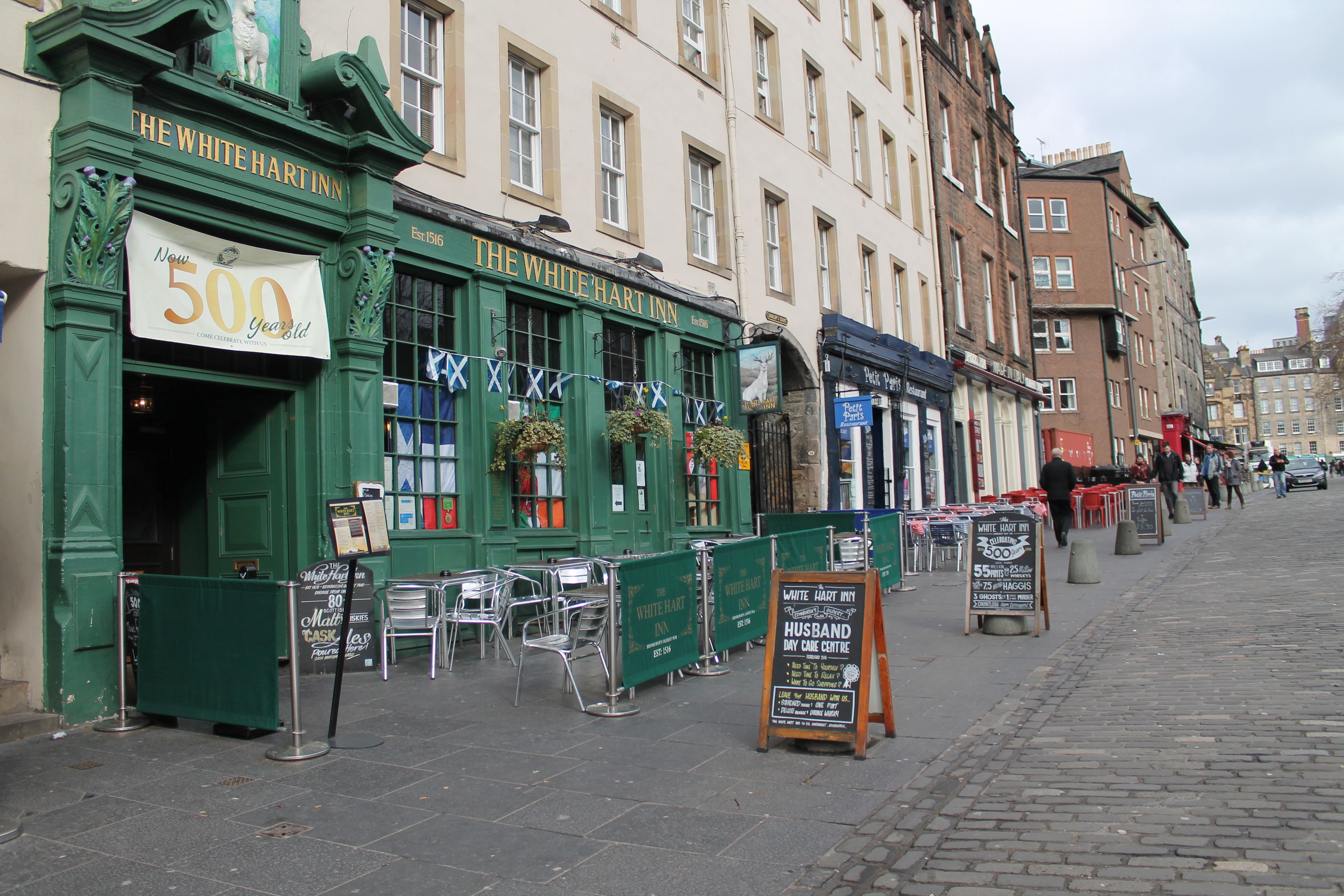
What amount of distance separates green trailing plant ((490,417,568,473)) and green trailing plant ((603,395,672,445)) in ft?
5.56

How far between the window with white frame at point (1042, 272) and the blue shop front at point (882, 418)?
2391 cm

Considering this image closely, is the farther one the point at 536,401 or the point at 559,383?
the point at 559,383

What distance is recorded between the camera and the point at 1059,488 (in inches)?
730

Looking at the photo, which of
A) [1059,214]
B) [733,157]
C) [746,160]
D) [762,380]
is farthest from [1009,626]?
[1059,214]

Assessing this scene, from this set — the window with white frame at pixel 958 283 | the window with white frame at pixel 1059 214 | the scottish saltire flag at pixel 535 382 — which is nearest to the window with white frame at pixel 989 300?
the window with white frame at pixel 958 283

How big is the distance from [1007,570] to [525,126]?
25.6ft

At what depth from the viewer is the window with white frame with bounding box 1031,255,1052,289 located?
47469 millimetres

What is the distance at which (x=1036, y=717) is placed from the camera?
→ 21.5ft

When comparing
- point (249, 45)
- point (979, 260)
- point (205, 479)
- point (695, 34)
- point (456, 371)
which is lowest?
point (205, 479)

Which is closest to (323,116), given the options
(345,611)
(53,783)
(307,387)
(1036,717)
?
(307,387)

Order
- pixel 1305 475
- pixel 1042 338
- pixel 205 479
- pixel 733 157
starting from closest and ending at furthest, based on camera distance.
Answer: pixel 205 479, pixel 733 157, pixel 1042 338, pixel 1305 475

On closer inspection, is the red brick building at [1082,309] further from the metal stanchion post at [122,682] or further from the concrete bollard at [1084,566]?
the metal stanchion post at [122,682]

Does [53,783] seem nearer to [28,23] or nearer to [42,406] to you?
[42,406]

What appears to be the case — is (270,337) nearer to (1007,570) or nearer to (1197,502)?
(1007,570)
